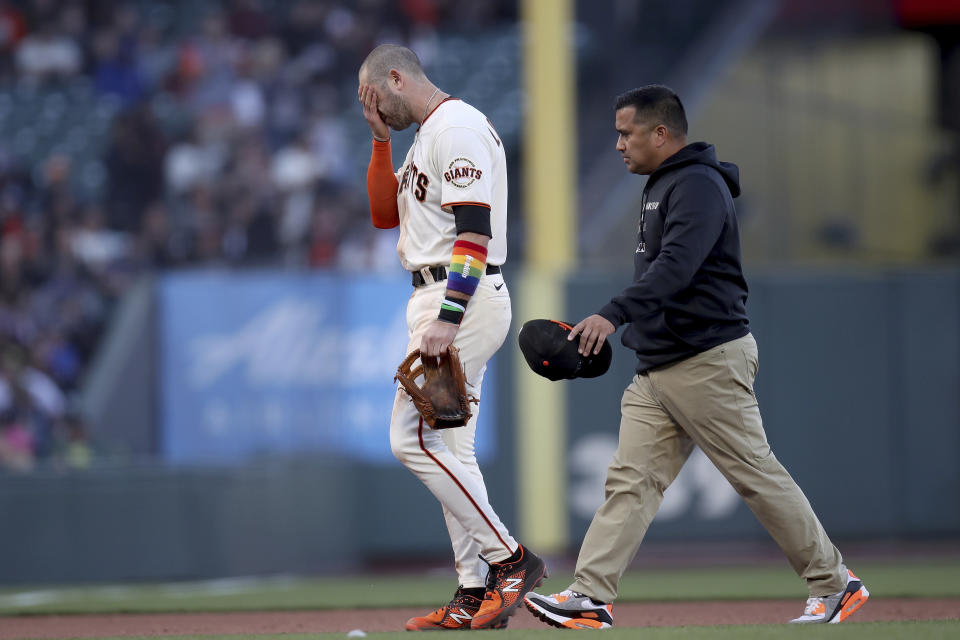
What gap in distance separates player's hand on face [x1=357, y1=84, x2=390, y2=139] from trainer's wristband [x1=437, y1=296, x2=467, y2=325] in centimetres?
77

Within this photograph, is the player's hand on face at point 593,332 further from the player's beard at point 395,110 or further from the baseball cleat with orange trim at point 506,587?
the player's beard at point 395,110

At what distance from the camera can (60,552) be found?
8.11m

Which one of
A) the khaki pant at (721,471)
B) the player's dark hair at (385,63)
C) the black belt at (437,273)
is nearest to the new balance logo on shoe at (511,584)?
the khaki pant at (721,471)

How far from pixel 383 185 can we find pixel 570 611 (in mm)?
1761

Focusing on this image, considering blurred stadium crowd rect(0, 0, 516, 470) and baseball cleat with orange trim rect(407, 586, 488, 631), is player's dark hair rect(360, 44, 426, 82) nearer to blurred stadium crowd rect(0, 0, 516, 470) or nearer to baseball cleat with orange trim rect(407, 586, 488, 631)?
baseball cleat with orange trim rect(407, 586, 488, 631)

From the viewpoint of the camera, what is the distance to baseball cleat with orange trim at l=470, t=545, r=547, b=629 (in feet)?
14.3

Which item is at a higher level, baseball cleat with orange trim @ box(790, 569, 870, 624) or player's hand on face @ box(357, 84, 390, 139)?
player's hand on face @ box(357, 84, 390, 139)

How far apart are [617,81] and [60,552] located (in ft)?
19.6

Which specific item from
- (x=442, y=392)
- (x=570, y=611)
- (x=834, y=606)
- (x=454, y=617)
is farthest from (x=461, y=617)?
(x=834, y=606)

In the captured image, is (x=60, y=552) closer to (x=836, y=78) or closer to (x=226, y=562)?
(x=226, y=562)

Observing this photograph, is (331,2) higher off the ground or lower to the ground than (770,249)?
higher

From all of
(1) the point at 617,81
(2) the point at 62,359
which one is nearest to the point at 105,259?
(2) the point at 62,359

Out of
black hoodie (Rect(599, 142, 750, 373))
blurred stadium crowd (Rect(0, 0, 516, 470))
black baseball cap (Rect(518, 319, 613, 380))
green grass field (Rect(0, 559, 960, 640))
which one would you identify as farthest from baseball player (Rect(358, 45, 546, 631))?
blurred stadium crowd (Rect(0, 0, 516, 470))

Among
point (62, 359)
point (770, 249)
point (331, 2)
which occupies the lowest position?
point (62, 359)
